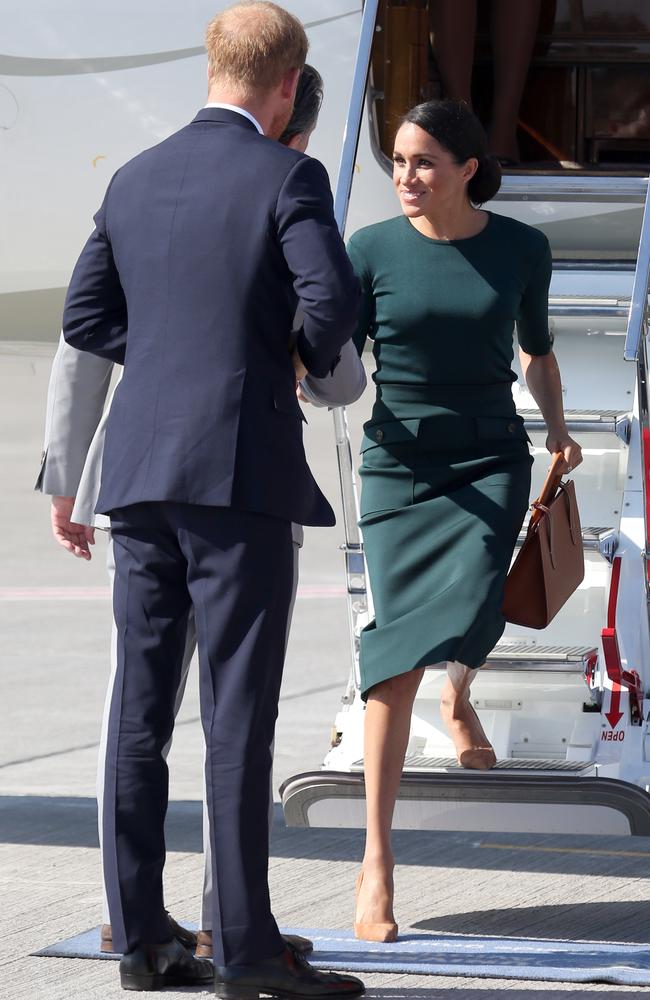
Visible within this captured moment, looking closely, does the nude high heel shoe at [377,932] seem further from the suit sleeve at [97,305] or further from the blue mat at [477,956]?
the suit sleeve at [97,305]

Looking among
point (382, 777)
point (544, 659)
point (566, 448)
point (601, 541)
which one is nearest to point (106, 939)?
point (382, 777)

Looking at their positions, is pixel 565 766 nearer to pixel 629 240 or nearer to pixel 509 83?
pixel 629 240

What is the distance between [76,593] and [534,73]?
19.1 ft

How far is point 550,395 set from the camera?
12.4 ft

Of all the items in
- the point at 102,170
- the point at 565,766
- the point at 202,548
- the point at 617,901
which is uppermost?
the point at 102,170

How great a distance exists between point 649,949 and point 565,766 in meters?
0.50

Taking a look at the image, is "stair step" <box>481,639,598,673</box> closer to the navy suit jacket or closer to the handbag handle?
the handbag handle

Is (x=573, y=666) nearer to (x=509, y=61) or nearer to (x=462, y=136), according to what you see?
(x=462, y=136)

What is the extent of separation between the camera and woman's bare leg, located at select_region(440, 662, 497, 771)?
388cm

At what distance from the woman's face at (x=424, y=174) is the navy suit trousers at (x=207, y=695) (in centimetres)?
96

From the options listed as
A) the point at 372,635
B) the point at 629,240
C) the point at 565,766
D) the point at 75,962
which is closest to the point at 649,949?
the point at 565,766

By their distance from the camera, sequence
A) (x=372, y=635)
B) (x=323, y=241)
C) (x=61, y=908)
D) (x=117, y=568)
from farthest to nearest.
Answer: (x=61, y=908), (x=372, y=635), (x=117, y=568), (x=323, y=241)

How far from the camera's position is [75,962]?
3.47 meters

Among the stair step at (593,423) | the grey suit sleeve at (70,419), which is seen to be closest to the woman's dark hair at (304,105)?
the grey suit sleeve at (70,419)
